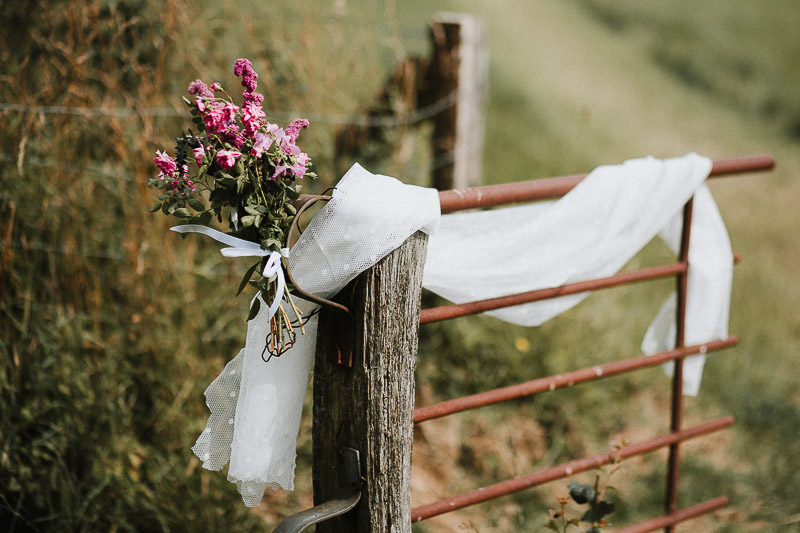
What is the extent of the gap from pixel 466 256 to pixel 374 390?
413 millimetres

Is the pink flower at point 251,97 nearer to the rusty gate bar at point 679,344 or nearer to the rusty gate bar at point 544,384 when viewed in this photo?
the rusty gate bar at point 544,384

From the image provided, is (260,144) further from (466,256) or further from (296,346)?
(466,256)

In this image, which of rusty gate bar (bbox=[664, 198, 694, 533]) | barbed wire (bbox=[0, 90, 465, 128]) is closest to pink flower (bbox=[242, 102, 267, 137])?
barbed wire (bbox=[0, 90, 465, 128])

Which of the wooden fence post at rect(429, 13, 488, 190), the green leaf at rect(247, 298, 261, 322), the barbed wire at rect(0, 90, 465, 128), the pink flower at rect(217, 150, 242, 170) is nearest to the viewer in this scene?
the pink flower at rect(217, 150, 242, 170)

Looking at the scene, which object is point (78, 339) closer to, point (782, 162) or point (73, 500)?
point (73, 500)

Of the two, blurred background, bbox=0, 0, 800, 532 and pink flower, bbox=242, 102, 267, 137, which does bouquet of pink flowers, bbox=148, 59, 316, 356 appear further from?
blurred background, bbox=0, 0, 800, 532

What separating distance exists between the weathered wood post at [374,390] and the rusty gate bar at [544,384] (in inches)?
5.6

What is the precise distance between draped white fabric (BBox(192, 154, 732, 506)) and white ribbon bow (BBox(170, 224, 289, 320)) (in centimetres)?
10

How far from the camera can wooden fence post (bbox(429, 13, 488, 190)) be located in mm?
3354

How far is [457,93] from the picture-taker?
3.39 m

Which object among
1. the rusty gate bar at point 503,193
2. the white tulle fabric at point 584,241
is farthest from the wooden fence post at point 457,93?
the rusty gate bar at point 503,193

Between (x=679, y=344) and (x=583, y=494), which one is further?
(x=679, y=344)

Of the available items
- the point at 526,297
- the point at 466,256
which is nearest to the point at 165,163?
the point at 466,256

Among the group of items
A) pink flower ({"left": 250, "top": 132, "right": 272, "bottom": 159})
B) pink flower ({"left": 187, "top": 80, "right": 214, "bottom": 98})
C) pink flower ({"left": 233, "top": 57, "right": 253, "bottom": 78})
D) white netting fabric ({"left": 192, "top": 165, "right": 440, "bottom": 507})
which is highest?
pink flower ({"left": 233, "top": 57, "right": 253, "bottom": 78})
